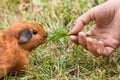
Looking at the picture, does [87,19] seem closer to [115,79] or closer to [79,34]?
[79,34]

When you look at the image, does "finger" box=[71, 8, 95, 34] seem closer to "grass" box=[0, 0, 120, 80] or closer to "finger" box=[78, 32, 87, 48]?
"finger" box=[78, 32, 87, 48]

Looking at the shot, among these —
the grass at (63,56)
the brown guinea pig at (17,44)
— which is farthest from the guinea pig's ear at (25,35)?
the grass at (63,56)

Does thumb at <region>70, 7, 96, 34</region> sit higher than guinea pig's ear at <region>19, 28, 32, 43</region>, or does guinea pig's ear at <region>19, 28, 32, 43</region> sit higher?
thumb at <region>70, 7, 96, 34</region>

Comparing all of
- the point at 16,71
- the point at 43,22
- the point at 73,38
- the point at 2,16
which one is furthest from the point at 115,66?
the point at 2,16

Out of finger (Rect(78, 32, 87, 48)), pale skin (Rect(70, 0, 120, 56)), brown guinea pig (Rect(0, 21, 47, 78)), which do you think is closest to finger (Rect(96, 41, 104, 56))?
pale skin (Rect(70, 0, 120, 56))

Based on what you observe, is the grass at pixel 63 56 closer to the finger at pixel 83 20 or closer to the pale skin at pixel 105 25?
the pale skin at pixel 105 25

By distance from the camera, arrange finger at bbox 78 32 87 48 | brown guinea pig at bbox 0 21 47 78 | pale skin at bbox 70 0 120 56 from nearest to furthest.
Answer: brown guinea pig at bbox 0 21 47 78, finger at bbox 78 32 87 48, pale skin at bbox 70 0 120 56
